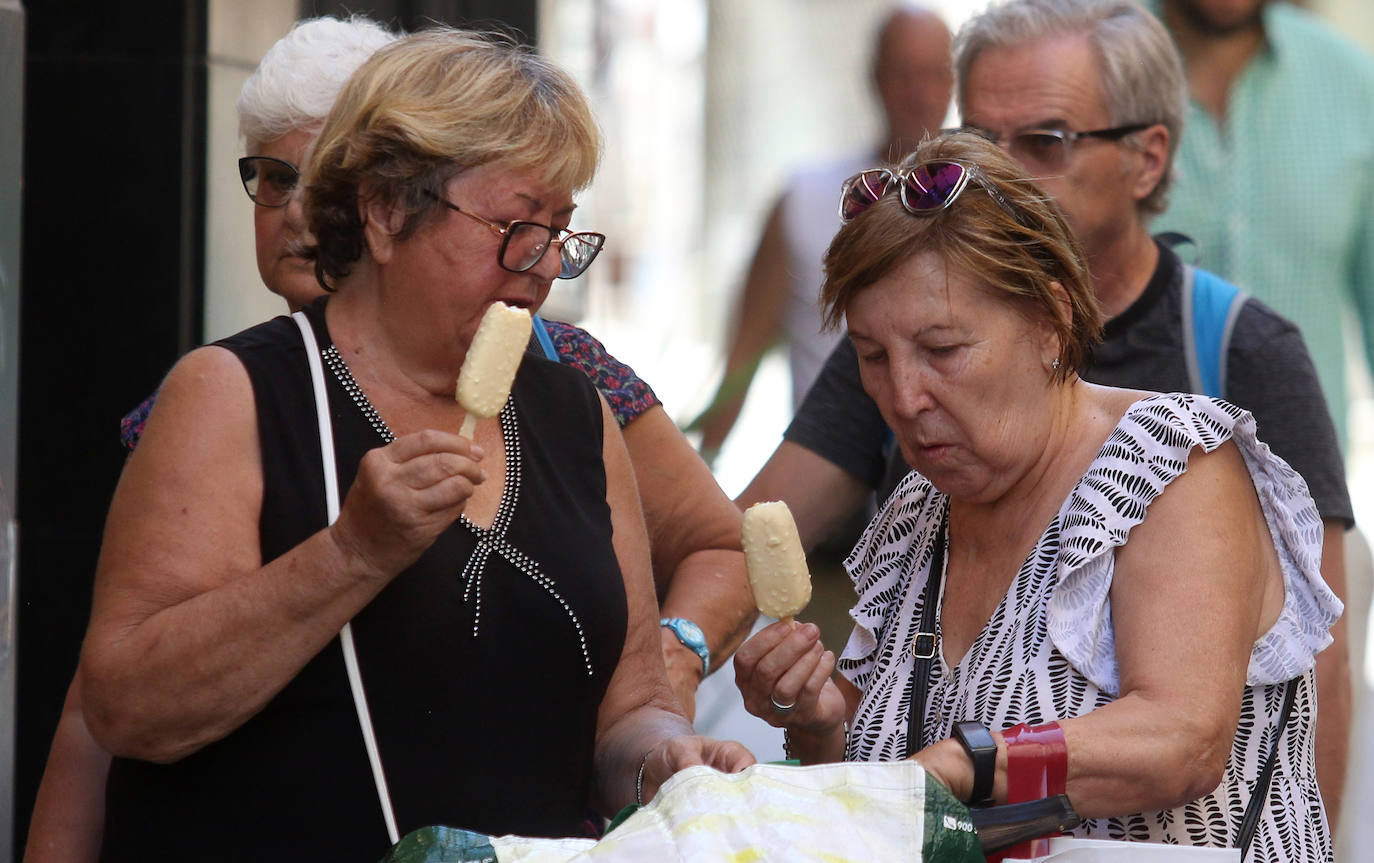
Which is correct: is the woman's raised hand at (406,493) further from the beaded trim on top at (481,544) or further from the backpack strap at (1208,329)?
the backpack strap at (1208,329)

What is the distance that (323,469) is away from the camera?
220 centimetres

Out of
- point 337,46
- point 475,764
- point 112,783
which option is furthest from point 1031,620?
point 337,46

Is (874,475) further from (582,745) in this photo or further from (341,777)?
(341,777)

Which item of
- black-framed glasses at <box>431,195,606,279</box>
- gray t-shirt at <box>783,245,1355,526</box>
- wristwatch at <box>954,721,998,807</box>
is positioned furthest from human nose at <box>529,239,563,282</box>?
gray t-shirt at <box>783,245,1355,526</box>

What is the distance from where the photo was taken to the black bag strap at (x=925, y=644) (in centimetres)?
237

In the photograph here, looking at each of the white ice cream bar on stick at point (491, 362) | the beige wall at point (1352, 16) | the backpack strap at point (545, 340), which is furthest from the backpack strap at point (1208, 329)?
the beige wall at point (1352, 16)

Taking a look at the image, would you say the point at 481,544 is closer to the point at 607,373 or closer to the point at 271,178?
the point at 607,373

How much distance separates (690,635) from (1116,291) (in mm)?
1086

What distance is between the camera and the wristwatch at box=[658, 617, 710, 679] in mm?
2785

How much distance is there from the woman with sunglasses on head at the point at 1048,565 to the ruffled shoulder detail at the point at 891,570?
4 centimetres

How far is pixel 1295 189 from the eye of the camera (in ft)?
14.7

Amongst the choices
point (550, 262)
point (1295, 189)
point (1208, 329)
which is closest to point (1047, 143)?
point (1208, 329)

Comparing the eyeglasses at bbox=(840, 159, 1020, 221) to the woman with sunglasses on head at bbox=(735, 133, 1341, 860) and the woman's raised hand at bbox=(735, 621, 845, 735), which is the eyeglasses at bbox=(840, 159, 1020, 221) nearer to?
the woman with sunglasses on head at bbox=(735, 133, 1341, 860)

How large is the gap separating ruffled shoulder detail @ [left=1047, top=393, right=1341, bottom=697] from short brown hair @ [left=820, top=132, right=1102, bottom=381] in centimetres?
19
